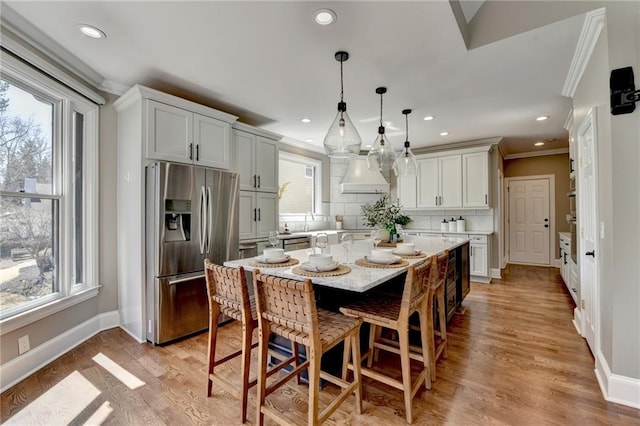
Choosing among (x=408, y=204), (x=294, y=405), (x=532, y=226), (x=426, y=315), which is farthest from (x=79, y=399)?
(x=532, y=226)

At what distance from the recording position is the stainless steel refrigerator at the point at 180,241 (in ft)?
8.86

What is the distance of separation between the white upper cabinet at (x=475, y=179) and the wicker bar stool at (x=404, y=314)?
12.9 ft

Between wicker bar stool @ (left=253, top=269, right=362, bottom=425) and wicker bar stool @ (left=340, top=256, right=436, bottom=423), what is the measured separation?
0.48 ft

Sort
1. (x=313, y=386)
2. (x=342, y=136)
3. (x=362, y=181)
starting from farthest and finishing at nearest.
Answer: (x=362, y=181)
(x=342, y=136)
(x=313, y=386)

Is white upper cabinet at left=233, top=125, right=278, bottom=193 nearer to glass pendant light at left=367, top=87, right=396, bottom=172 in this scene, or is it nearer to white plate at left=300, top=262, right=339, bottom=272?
glass pendant light at left=367, top=87, right=396, bottom=172

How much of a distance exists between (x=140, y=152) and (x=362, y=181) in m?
4.13

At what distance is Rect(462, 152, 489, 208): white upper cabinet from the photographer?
16.9ft

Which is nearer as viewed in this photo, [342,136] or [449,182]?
[342,136]

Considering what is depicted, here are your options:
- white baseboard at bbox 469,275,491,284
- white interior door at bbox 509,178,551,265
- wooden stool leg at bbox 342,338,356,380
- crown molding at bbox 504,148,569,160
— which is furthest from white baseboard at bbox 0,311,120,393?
crown molding at bbox 504,148,569,160

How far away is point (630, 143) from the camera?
179 cm

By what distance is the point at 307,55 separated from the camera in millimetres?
2436

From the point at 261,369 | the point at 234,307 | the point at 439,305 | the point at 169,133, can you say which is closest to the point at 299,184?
the point at 169,133

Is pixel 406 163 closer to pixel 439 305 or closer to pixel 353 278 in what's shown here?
pixel 439 305

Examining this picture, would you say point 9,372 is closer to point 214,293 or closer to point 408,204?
point 214,293
